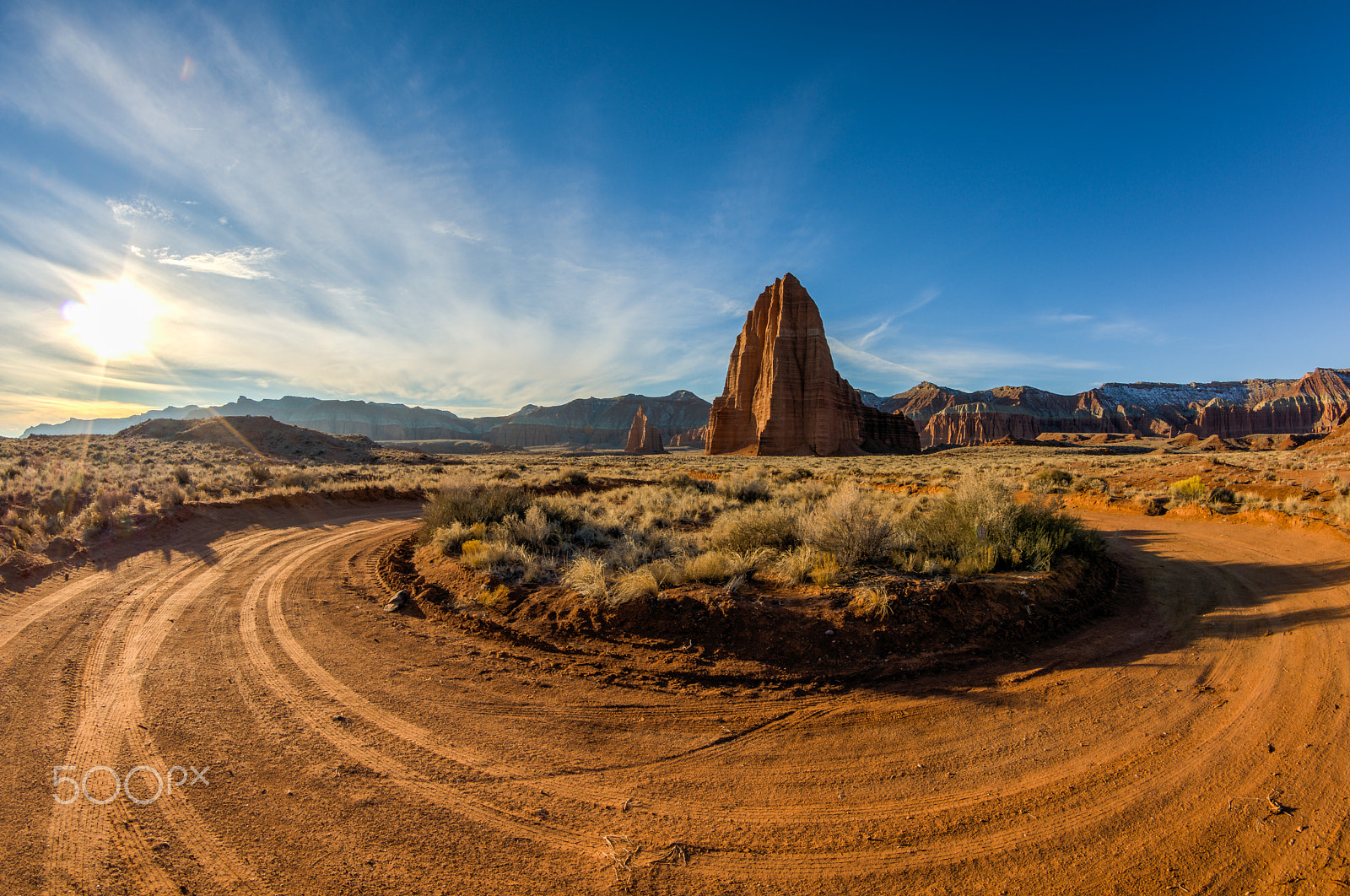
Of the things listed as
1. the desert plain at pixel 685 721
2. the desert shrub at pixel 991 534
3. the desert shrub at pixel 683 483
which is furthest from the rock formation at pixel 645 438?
the desert plain at pixel 685 721

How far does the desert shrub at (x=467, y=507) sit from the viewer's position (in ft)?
36.7

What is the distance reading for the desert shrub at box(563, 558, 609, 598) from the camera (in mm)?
6406

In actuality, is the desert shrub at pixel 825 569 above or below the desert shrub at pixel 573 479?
below

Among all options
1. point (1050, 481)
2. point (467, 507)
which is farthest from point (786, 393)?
point (467, 507)

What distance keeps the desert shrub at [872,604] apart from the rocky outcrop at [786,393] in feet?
174

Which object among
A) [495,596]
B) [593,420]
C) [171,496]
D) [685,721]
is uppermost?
[593,420]

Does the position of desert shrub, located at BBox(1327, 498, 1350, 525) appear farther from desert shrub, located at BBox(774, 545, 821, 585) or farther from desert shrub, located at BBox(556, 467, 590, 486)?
desert shrub, located at BBox(556, 467, 590, 486)

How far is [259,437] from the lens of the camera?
5503 cm

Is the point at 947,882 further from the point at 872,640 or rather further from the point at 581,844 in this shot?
the point at 872,640

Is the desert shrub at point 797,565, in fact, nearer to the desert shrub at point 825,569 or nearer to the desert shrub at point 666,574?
the desert shrub at point 825,569

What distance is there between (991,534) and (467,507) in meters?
10.5

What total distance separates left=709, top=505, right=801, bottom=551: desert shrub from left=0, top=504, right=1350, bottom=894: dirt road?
147 inches

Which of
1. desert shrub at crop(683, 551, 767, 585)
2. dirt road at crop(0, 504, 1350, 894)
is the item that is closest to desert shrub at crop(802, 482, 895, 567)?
desert shrub at crop(683, 551, 767, 585)

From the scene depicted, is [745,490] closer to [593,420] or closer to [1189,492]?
[1189,492]
